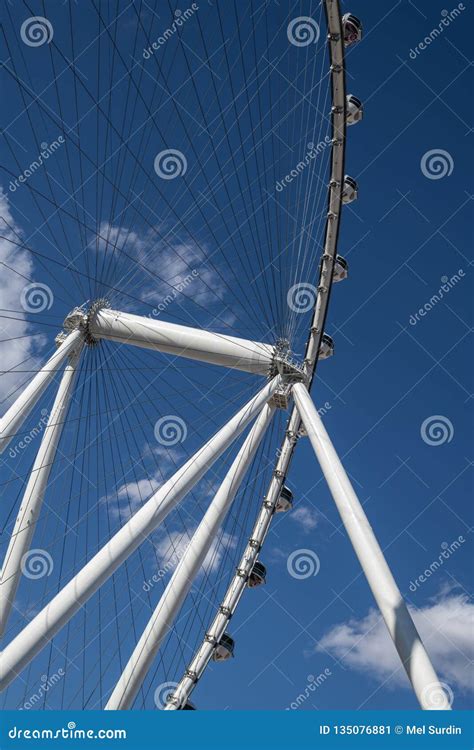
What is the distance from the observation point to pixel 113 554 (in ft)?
50.2

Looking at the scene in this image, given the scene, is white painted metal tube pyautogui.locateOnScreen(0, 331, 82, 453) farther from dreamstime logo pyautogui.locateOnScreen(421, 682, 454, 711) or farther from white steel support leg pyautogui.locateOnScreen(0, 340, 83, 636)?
dreamstime logo pyautogui.locateOnScreen(421, 682, 454, 711)

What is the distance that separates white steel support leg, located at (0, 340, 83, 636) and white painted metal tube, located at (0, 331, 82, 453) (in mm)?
417

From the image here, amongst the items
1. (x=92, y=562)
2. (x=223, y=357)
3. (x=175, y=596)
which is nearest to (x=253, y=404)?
(x=223, y=357)

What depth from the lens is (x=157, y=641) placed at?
18.6 meters

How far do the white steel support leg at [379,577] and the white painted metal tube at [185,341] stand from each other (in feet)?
8.17

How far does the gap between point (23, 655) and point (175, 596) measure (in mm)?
5330

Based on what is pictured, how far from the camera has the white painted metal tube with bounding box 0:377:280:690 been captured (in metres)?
13.6

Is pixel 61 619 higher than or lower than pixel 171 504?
lower

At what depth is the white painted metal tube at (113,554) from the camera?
44.8 feet

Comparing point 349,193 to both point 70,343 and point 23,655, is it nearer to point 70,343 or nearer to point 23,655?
point 70,343

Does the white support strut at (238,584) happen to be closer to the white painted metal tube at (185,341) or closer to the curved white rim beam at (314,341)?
the curved white rim beam at (314,341)

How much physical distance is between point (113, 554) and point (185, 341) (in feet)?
18.5
